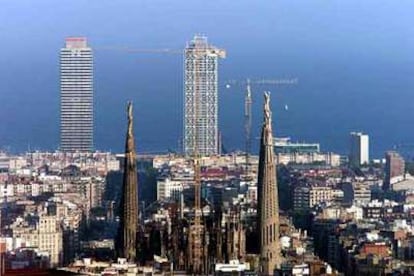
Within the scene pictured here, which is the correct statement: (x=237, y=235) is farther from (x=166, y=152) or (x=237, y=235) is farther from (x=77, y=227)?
(x=166, y=152)

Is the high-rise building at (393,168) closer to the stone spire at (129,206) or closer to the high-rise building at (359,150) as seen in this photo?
the high-rise building at (359,150)

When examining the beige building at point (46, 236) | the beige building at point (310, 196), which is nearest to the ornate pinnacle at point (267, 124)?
the beige building at point (310, 196)

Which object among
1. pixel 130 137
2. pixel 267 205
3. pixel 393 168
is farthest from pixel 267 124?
pixel 393 168

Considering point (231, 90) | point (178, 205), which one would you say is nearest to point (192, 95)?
point (231, 90)

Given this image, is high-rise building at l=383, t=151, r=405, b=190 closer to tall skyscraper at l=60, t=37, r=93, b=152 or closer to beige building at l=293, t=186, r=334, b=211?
beige building at l=293, t=186, r=334, b=211

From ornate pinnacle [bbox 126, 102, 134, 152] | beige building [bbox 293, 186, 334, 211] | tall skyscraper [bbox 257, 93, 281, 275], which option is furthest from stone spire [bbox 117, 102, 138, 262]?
beige building [bbox 293, 186, 334, 211]

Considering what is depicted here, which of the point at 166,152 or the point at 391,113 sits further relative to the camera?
the point at 391,113
